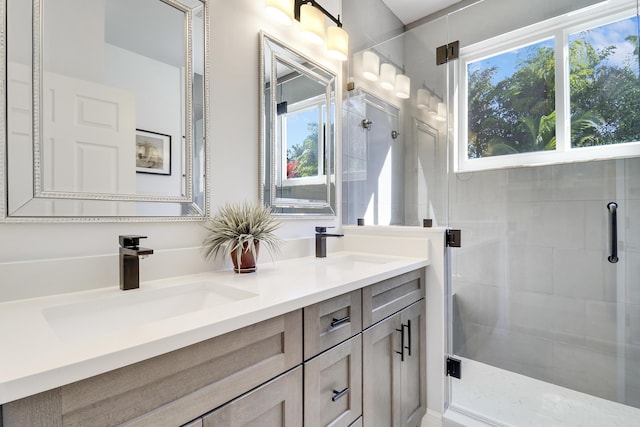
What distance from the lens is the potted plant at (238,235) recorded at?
1183mm

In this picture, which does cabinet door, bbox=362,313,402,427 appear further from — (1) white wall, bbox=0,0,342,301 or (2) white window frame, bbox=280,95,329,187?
(2) white window frame, bbox=280,95,329,187

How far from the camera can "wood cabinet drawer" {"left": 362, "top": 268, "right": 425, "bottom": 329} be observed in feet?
3.87

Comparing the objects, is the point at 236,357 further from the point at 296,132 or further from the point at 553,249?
the point at 553,249

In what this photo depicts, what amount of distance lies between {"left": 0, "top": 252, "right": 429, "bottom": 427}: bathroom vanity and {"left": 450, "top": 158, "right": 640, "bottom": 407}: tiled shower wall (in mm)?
740

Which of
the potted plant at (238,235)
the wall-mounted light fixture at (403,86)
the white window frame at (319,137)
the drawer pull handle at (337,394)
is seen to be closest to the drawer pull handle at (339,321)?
the drawer pull handle at (337,394)

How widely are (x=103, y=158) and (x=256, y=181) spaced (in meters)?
0.61

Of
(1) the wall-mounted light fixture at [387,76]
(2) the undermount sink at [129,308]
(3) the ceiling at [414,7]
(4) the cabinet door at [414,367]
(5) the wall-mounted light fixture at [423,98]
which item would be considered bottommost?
(4) the cabinet door at [414,367]

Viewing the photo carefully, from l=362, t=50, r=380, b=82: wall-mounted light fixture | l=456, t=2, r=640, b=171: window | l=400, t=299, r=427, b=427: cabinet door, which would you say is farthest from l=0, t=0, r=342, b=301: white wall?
l=456, t=2, r=640, b=171: window

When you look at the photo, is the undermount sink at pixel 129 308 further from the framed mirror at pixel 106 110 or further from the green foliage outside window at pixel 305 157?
the green foliage outside window at pixel 305 157

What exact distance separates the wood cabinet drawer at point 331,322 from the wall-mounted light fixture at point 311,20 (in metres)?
1.31

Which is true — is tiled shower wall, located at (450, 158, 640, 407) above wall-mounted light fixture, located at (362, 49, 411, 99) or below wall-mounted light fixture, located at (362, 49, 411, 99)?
below

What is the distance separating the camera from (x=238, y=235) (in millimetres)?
1183

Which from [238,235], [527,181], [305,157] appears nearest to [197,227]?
[238,235]

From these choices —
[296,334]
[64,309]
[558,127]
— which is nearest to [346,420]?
[296,334]
